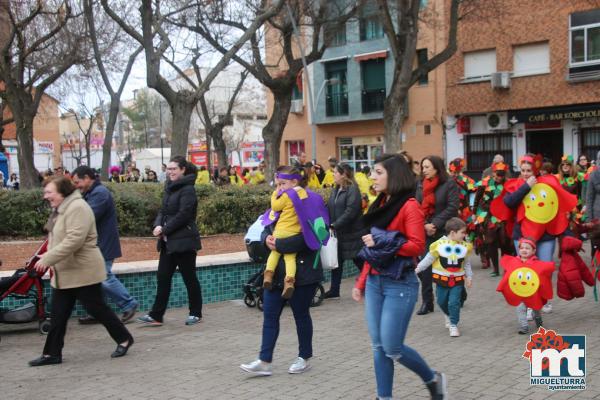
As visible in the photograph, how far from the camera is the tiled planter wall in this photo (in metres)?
9.02

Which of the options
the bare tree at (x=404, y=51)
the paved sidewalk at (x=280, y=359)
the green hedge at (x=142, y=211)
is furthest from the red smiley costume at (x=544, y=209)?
the bare tree at (x=404, y=51)

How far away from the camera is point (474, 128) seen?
3241 cm

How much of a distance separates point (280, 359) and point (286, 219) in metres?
1.33

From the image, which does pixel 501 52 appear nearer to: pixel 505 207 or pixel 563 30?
pixel 563 30

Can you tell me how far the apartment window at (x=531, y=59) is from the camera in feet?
97.4

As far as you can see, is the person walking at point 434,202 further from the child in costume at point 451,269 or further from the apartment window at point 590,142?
the apartment window at point 590,142

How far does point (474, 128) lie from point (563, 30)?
563 cm

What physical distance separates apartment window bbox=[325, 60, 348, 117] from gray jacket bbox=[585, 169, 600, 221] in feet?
95.2

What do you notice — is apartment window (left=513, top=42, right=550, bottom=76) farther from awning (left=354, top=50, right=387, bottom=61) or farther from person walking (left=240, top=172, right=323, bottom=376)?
person walking (left=240, top=172, right=323, bottom=376)

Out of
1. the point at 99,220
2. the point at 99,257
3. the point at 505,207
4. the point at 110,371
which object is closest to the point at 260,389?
the point at 110,371

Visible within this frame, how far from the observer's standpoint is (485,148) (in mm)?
32125

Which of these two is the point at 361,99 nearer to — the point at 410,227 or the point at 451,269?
the point at 451,269

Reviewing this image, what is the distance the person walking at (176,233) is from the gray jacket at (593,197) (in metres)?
4.74

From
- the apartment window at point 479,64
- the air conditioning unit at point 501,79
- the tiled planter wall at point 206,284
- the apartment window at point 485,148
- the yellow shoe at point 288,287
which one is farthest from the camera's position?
the apartment window at point 485,148
